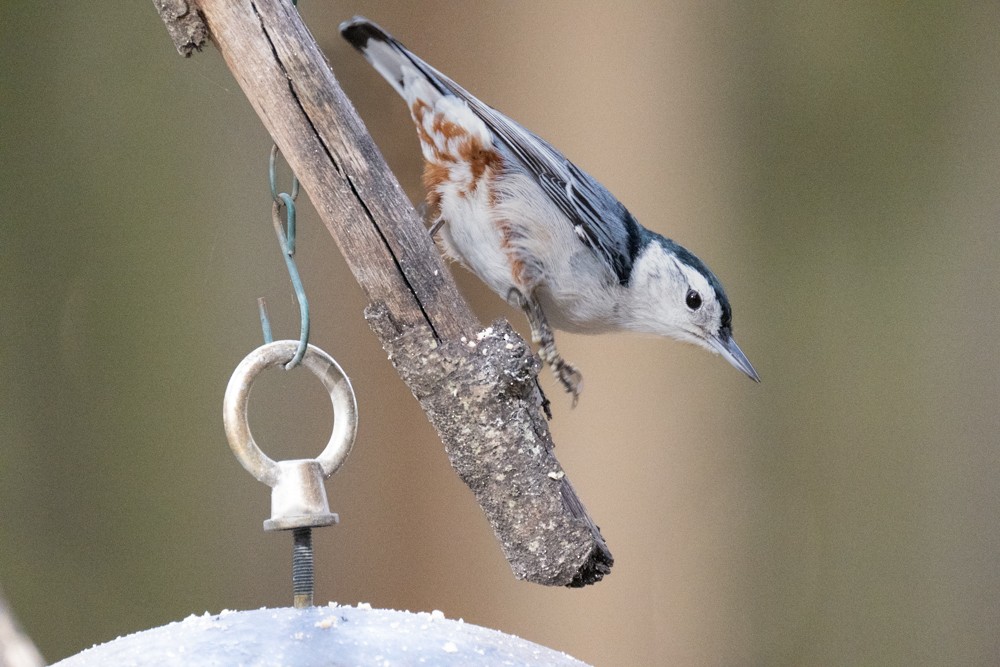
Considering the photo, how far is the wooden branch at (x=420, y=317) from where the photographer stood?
34.2 inches

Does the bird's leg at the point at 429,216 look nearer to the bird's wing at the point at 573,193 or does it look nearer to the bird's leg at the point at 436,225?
the bird's leg at the point at 436,225

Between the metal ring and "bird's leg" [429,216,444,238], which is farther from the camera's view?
"bird's leg" [429,216,444,238]

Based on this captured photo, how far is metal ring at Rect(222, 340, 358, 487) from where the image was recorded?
2.39 feet

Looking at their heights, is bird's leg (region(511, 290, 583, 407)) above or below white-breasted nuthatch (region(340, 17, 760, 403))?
below

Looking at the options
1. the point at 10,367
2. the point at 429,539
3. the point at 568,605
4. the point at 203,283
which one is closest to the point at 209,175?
the point at 203,283

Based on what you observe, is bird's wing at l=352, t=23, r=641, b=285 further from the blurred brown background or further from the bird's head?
the blurred brown background

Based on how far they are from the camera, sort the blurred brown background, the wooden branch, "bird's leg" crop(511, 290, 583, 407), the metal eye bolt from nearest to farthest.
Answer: the metal eye bolt → the wooden branch → "bird's leg" crop(511, 290, 583, 407) → the blurred brown background

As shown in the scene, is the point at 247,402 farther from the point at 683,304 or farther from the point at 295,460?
the point at 683,304

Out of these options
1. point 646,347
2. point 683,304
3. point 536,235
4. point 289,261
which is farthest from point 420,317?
point 646,347

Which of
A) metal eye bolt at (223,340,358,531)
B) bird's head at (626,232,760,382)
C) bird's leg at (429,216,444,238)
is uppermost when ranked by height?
bird's leg at (429,216,444,238)

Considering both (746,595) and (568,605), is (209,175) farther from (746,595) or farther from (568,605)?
(746,595)

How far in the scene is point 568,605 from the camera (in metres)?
1.92

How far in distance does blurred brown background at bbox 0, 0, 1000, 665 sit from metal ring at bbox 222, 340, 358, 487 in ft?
3.72

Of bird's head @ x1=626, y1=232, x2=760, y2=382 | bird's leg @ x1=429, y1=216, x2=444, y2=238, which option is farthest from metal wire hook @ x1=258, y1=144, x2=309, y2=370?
bird's head @ x1=626, y1=232, x2=760, y2=382
